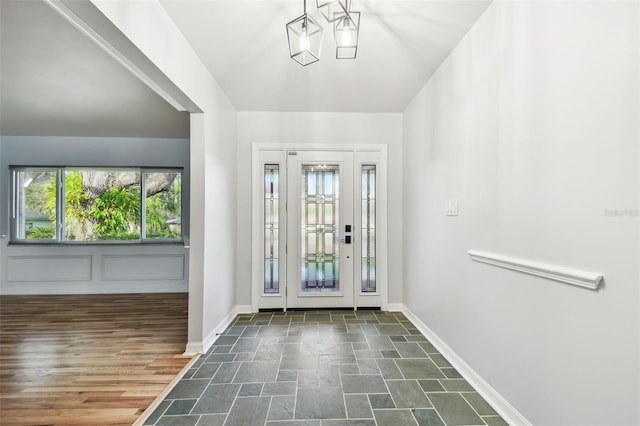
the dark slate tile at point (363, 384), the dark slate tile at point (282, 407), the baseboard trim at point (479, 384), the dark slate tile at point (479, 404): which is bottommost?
the dark slate tile at point (282, 407)

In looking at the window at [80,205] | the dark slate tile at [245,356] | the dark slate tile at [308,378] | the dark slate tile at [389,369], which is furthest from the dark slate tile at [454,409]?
the window at [80,205]

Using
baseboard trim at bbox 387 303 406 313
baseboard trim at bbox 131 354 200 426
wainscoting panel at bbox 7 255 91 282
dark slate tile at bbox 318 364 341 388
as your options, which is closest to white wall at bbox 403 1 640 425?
dark slate tile at bbox 318 364 341 388

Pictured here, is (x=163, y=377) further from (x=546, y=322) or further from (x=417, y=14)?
(x=417, y=14)

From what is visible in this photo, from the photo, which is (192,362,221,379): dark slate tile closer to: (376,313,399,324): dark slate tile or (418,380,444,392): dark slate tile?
(418,380,444,392): dark slate tile

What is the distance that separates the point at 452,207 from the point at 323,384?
5.66 ft

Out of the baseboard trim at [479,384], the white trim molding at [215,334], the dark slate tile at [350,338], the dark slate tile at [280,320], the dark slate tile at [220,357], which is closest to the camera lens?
the baseboard trim at [479,384]

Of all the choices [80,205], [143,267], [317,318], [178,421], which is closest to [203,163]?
[178,421]

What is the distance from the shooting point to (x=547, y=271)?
1.32 metres

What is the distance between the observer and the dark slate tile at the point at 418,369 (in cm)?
206

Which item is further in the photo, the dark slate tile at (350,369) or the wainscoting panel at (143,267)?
the wainscoting panel at (143,267)

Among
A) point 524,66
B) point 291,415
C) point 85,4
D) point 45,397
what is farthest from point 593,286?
point 45,397

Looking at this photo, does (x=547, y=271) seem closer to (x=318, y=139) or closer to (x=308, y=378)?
(x=308, y=378)

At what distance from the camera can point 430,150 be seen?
2.73 meters

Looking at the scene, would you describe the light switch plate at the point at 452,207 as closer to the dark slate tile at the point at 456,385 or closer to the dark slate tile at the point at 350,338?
the dark slate tile at the point at 456,385
